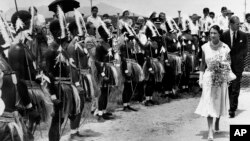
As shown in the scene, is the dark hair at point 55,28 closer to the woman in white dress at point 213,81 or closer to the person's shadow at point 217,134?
the woman in white dress at point 213,81

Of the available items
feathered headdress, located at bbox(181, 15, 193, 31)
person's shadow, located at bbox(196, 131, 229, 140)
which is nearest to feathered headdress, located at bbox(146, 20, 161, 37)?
feathered headdress, located at bbox(181, 15, 193, 31)

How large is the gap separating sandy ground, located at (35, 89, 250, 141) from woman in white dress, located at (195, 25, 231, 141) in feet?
1.74

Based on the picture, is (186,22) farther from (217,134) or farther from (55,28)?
(55,28)

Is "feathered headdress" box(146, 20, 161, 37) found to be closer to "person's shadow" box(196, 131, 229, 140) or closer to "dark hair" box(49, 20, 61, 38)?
"person's shadow" box(196, 131, 229, 140)

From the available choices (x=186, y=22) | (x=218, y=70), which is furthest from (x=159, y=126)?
(x=186, y=22)

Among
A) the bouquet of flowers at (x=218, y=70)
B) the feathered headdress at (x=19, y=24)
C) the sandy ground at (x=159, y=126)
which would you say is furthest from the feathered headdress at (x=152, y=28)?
the feathered headdress at (x=19, y=24)

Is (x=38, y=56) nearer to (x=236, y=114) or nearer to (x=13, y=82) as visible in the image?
(x=13, y=82)

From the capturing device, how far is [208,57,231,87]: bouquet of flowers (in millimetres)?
6593

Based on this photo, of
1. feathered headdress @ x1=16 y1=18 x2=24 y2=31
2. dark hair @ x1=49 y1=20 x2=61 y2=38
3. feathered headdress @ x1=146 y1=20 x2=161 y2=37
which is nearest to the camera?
feathered headdress @ x1=16 y1=18 x2=24 y2=31

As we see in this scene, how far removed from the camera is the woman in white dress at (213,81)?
21.7 feet

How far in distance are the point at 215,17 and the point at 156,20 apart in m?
3.56

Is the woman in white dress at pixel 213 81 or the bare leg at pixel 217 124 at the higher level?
the woman in white dress at pixel 213 81

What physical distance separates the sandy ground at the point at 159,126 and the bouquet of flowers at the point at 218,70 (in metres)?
1.06

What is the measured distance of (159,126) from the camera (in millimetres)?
8141
